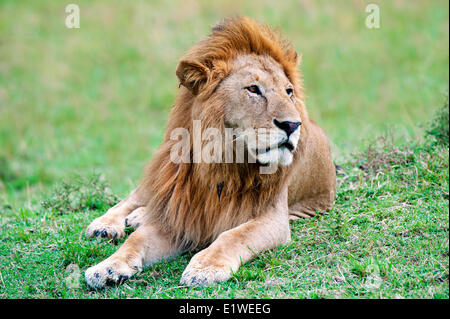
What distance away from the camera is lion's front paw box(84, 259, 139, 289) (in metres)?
Answer: 4.12

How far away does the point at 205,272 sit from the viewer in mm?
3982

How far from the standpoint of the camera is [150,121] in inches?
504

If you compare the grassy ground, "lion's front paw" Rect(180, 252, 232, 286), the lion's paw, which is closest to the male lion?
"lion's front paw" Rect(180, 252, 232, 286)

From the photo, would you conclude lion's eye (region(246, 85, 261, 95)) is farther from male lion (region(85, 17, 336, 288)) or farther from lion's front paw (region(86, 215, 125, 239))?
lion's front paw (region(86, 215, 125, 239))

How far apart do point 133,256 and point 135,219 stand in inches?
38.6

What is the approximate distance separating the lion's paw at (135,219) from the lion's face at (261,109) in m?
1.49

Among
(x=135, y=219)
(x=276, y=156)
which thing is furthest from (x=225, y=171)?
(x=135, y=219)

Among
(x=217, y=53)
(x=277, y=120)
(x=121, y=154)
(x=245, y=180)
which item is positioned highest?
→ (x=217, y=53)

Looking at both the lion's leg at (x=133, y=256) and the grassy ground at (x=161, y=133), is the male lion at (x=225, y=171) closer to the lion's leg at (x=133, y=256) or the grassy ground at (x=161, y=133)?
the lion's leg at (x=133, y=256)

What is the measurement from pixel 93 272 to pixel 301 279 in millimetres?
1419

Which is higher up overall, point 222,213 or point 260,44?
point 260,44
